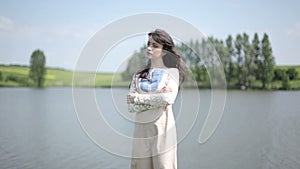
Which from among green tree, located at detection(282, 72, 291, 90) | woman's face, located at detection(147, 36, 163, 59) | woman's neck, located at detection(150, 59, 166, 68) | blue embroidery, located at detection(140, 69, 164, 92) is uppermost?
green tree, located at detection(282, 72, 291, 90)

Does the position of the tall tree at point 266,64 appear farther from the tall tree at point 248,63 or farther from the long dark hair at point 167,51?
the long dark hair at point 167,51

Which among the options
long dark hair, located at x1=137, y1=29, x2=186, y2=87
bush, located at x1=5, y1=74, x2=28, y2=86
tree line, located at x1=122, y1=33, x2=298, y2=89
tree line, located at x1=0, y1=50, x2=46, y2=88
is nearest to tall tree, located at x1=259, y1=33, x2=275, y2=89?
tree line, located at x1=122, y1=33, x2=298, y2=89

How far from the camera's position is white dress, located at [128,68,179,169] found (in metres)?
2.83

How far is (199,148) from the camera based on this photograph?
307 inches

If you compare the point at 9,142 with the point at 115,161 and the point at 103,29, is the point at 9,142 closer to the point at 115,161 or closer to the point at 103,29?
the point at 115,161

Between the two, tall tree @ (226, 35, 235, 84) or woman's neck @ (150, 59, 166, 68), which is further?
tall tree @ (226, 35, 235, 84)

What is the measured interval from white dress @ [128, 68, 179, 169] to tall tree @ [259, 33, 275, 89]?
4178 cm

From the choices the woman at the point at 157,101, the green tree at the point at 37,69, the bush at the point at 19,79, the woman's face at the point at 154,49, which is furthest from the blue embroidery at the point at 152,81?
the bush at the point at 19,79

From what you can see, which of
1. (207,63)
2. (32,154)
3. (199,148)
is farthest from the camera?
(199,148)

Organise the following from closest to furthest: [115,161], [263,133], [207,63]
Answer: [207,63], [115,161], [263,133]

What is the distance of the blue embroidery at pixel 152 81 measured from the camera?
2.88 metres

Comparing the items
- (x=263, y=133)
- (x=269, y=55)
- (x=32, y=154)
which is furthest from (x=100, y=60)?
(x=269, y=55)

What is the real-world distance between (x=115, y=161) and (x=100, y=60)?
387 cm

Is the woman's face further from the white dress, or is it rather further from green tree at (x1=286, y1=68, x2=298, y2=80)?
green tree at (x1=286, y1=68, x2=298, y2=80)
